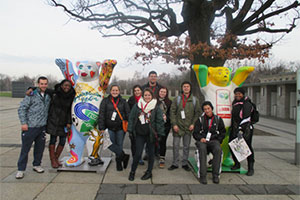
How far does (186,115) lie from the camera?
4.12 meters

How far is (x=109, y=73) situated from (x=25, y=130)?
182cm

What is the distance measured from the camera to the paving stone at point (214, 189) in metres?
3.28

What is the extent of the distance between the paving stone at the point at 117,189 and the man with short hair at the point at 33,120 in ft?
4.57

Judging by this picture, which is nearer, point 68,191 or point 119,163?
point 68,191

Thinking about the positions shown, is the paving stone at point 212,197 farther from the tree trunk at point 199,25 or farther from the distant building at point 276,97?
the distant building at point 276,97

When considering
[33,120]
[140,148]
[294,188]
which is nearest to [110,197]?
[140,148]

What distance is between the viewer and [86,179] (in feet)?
11.9

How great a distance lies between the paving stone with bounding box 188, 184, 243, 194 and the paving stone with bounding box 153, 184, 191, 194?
0.10 metres

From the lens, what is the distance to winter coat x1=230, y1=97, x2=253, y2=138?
395 cm

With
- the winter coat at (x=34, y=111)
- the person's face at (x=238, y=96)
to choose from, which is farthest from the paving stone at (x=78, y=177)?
the person's face at (x=238, y=96)

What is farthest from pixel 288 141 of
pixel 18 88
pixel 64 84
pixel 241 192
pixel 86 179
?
pixel 18 88

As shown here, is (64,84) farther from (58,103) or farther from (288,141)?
(288,141)

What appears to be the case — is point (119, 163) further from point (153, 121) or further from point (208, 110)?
point (208, 110)

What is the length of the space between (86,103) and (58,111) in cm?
54
